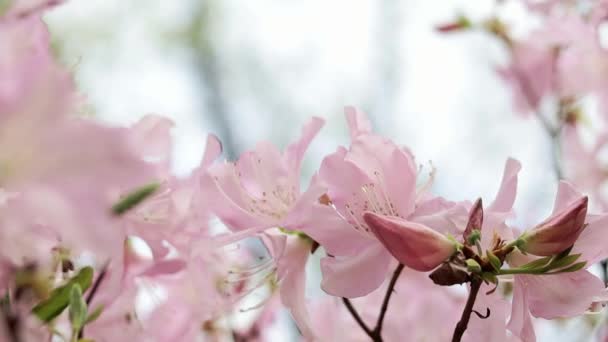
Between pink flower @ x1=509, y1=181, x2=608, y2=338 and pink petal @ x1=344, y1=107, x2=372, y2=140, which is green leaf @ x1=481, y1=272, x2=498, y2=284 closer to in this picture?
pink flower @ x1=509, y1=181, x2=608, y2=338

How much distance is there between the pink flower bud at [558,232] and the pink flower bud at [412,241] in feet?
0.21

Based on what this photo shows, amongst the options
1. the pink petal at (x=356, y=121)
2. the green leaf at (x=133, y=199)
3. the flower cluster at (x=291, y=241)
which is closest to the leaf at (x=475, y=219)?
the flower cluster at (x=291, y=241)

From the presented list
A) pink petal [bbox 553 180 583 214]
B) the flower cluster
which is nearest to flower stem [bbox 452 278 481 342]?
the flower cluster

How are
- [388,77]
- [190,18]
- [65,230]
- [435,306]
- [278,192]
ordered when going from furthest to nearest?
[190,18], [388,77], [435,306], [278,192], [65,230]

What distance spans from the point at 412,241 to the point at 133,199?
0.80 ft

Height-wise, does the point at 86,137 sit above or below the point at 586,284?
above

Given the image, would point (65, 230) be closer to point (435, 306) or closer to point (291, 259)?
point (291, 259)

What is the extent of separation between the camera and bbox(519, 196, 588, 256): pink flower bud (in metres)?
0.66

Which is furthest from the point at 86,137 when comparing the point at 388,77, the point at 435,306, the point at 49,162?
the point at 388,77

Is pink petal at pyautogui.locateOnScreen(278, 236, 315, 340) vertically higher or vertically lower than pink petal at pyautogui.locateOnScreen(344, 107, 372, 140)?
lower

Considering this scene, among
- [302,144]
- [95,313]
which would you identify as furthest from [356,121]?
[95,313]

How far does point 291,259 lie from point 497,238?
0.21 meters

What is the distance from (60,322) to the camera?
777mm

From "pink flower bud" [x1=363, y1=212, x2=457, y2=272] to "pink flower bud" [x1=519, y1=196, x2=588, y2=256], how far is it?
63mm
